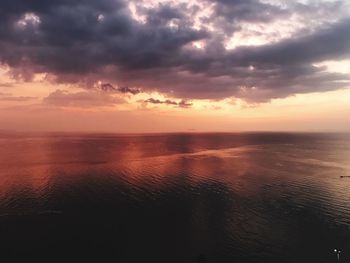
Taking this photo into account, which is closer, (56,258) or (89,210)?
(56,258)

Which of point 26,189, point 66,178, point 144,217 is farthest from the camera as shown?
point 66,178

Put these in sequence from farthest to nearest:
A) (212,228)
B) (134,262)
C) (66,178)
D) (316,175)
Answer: (316,175) < (66,178) < (212,228) < (134,262)

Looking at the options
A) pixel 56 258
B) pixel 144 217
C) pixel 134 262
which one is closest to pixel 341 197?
pixel 144 217

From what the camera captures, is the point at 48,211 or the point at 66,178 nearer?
the point at 48,211

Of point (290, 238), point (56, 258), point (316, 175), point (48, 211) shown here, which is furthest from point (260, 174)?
point (56, 258)

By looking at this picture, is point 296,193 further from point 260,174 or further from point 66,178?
point 66,178

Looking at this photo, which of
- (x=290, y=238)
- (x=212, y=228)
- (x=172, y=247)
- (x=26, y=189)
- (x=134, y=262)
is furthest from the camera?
(x=26, y=189)

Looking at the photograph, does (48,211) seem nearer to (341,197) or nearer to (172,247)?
(172,247)

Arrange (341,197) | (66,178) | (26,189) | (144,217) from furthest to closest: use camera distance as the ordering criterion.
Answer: (66,178) → (26,189) → (341,197) → (144,217)
